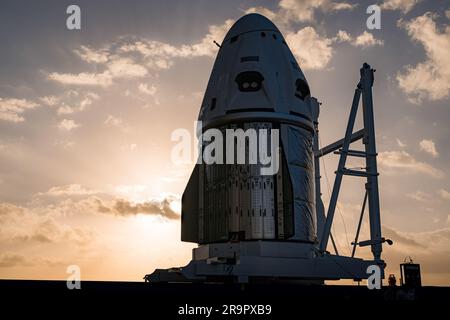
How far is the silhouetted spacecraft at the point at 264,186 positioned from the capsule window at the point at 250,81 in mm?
74

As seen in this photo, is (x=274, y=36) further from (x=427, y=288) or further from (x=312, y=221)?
(x=427, y=288)

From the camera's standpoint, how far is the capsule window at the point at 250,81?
1371 inches

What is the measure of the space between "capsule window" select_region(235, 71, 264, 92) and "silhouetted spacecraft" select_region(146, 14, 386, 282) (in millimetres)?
74

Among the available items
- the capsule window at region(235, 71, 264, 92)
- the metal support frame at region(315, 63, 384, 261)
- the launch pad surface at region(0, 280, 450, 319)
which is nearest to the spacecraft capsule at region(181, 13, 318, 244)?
the capsule window at region(235, 71, 264, 92)

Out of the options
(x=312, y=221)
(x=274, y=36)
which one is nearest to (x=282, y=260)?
(x=312, y=221)

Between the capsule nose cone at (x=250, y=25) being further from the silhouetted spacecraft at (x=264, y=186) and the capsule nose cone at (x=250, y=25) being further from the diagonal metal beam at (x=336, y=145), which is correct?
the diagonal metal beam at (x=336, y=145)

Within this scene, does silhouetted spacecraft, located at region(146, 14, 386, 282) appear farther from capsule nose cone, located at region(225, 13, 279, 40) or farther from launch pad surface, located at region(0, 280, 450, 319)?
launch pad surface, located at region(0, 280, 450, 319)

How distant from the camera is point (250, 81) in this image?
3494 centimetres

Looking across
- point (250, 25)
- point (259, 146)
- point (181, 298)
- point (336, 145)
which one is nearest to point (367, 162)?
point (336, 145)

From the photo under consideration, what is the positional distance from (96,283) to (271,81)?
20.3 meters

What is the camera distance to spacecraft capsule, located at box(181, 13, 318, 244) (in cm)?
3278

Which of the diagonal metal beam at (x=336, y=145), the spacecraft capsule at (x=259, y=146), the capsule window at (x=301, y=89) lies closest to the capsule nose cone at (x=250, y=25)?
the spacecraft capsule at (x=259, y=146)

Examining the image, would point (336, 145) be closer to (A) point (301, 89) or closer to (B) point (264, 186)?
(A) point (301, 89)

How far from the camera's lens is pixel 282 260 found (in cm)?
3062
